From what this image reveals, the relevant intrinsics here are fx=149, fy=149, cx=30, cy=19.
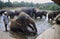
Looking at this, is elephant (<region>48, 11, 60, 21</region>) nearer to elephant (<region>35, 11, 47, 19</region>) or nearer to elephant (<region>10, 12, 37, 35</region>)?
elephant (<region>35, 11, 47, 19</region>)

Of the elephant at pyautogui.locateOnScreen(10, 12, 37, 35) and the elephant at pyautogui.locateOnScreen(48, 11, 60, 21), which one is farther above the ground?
the elephant at pyautogui.locateOnScreen(48, 11, 60, 21)

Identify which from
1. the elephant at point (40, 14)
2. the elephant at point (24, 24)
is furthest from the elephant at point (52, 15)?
the elephant at point (24, 24)

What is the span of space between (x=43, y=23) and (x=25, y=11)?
0.30m

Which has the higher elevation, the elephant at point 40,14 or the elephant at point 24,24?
the elephant at point 40,14

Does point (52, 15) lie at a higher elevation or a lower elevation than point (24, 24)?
higher

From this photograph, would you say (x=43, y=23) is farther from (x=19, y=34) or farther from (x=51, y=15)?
(x=19, y=34)

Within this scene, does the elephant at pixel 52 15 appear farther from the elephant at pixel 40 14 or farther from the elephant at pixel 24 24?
the elephant at pixel 24 24

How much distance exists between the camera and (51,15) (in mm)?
1980

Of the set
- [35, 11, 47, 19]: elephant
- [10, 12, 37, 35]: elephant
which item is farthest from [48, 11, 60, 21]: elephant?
[10, 12, 37, 35]: elephant

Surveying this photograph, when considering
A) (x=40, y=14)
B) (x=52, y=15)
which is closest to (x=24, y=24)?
(x=40, y=14)

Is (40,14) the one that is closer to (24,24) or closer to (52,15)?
(52,15)

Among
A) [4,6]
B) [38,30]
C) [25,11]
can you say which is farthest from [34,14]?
[4,6]

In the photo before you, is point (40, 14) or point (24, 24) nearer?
point (24, 24)

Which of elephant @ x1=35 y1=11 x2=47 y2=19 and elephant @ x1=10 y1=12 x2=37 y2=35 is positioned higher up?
elephant @ x1=35 y1=11 x2=47 y2=19
